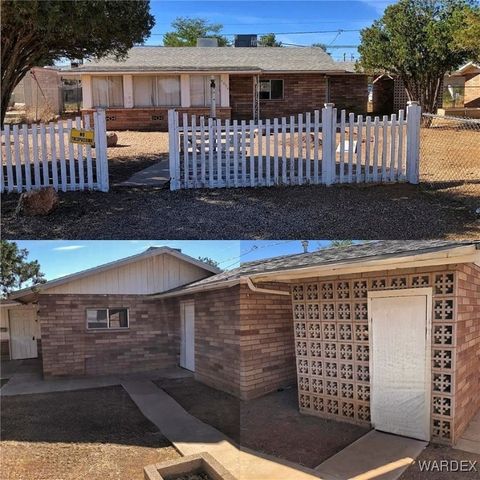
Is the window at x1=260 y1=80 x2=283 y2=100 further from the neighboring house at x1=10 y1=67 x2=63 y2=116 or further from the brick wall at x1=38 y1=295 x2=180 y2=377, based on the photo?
the brick wall at x1=38 y1=295 x2=180 y2=377

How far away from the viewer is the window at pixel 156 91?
17.5 metres

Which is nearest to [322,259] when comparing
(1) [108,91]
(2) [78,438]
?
(2) [78,438]

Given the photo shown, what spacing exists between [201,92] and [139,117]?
2.21m

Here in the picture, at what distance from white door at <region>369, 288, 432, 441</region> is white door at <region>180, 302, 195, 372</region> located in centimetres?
165

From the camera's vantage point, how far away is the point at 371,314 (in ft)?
16.2

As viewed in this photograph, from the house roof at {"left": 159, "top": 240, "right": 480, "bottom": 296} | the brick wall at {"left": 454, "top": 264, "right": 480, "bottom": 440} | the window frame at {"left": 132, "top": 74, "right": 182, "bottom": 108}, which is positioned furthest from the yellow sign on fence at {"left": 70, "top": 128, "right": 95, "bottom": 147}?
the window frame at {"left": 132, "top": 74, "right": 182, "bottom": 108}

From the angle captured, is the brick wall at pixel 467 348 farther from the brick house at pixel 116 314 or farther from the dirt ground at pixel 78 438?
the dirt ground at pixel 78 438

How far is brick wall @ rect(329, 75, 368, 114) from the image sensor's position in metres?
16.3

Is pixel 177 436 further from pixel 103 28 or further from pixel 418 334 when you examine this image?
pixel 103 28

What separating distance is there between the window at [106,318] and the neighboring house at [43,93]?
16416mm

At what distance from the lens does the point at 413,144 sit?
8.38 m

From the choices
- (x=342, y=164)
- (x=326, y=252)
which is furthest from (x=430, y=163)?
(x=326, y=252)

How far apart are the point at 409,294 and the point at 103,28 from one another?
18.3ft

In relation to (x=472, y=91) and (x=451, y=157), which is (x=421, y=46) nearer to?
(x=451, y=157)
